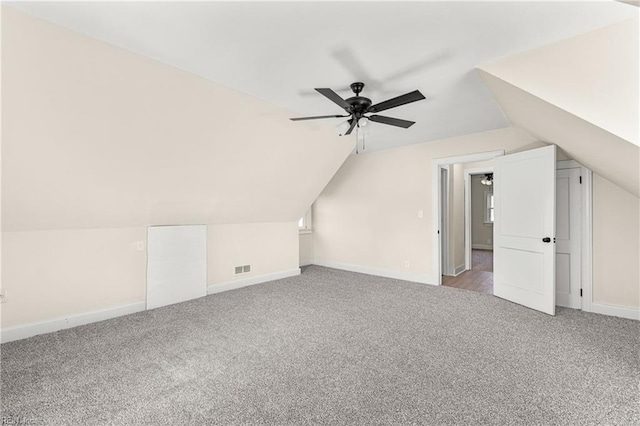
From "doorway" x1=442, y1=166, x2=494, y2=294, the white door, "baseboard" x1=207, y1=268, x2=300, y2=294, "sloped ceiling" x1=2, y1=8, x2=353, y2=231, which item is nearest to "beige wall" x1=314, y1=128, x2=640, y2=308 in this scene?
the white door

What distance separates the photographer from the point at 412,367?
2234mm

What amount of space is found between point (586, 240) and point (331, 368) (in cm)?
361

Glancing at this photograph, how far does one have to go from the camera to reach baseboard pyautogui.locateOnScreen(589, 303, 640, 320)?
3.25 m

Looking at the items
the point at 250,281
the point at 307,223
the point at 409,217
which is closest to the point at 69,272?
the point at 250,281

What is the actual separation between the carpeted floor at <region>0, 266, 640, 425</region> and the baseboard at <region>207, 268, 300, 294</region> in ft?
2.63

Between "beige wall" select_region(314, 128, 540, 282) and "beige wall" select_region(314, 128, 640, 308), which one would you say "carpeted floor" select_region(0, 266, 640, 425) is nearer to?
"beige wall" select_region(314, 128, 640, 308)

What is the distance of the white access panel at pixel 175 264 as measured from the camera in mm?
3734

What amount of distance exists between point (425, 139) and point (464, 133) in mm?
592

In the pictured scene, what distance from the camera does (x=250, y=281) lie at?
16.0ft

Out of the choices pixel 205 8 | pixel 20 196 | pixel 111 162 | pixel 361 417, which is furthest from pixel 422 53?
pixel 20 196

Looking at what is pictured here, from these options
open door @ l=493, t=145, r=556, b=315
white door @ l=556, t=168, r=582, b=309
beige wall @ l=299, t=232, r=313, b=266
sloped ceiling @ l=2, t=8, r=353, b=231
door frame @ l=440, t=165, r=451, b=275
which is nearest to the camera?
sloped ceiling @ l=2, t=8, r=353, b=231

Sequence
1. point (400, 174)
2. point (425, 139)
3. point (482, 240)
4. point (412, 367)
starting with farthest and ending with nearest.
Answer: point (482, 240) < point (400, 174) < point (425, 139) < point (412, 367)

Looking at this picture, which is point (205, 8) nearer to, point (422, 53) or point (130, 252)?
point (422, 53)

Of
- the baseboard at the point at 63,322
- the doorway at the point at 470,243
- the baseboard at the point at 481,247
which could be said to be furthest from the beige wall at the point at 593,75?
the baseboard at the point at 481,247
